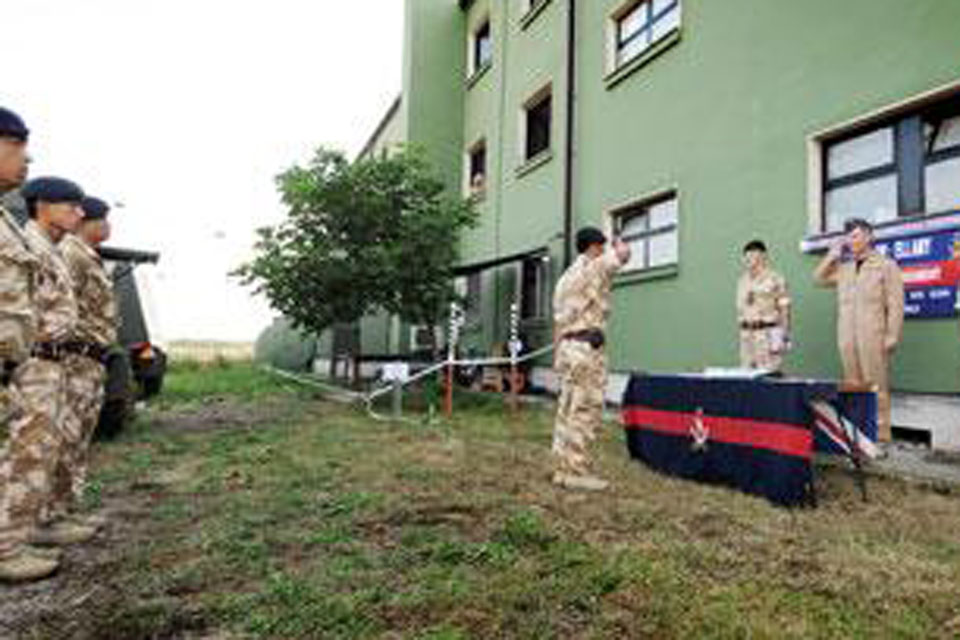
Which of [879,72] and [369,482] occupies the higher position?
[879,72]

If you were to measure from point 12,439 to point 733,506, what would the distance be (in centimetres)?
392

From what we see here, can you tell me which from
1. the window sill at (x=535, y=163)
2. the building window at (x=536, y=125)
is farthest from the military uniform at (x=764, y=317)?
the building window at (x=536, y=125)

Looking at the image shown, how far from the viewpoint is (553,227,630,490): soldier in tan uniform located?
5.47 meters

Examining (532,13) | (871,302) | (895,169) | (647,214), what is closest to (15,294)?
(871,302)

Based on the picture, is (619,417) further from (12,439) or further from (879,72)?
(12,439)

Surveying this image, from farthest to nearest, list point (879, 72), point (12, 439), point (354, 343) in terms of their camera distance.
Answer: point (354, 343) → point (879, 72) → point (12, 439)

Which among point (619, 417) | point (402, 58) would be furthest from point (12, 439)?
point (402, 58)

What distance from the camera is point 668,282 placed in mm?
9922

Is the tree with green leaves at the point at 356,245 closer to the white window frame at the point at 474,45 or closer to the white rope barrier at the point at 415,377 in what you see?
the white rope barrier at the point at 415,377

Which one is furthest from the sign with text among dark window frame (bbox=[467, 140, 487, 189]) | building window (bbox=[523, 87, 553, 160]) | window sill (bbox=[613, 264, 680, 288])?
dark window frame (bbox=[467, 140, 487, 189])

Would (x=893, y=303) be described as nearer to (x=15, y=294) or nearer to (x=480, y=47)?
(x=15, y=294)

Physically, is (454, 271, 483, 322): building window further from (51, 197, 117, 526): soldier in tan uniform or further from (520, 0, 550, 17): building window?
(51, 197, 117, 526): soldier in tan uniform

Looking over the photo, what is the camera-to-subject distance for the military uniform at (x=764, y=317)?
7.21 meters

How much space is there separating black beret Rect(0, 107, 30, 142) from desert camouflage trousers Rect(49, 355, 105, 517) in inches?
50.8
